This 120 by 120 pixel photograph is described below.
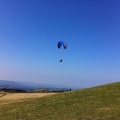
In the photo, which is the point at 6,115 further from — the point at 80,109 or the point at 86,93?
the point at 86,93

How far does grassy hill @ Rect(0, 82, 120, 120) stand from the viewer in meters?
29.1

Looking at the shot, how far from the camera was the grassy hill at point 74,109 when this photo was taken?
29092 millimetres

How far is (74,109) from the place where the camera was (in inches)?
1276

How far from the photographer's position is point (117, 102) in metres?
34.9

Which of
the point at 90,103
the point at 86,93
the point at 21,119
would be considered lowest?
the point at 21,119

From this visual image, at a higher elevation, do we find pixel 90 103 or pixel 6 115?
pixel 90 103

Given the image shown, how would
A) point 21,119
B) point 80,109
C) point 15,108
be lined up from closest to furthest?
point 21,119 → point 80,109 → point 15,108

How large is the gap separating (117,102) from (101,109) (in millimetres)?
4265

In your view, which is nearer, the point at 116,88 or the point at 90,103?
the point at 90,103

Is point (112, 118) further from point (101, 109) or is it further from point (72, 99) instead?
point (72, 99)

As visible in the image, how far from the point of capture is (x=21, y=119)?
98.0 feet

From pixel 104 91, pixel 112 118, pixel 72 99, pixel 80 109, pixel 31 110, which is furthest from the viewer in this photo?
pixel 104 91

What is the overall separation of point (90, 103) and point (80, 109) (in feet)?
12.0

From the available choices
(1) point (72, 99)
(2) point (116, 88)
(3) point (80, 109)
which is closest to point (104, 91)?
(2) point (116, 88)
